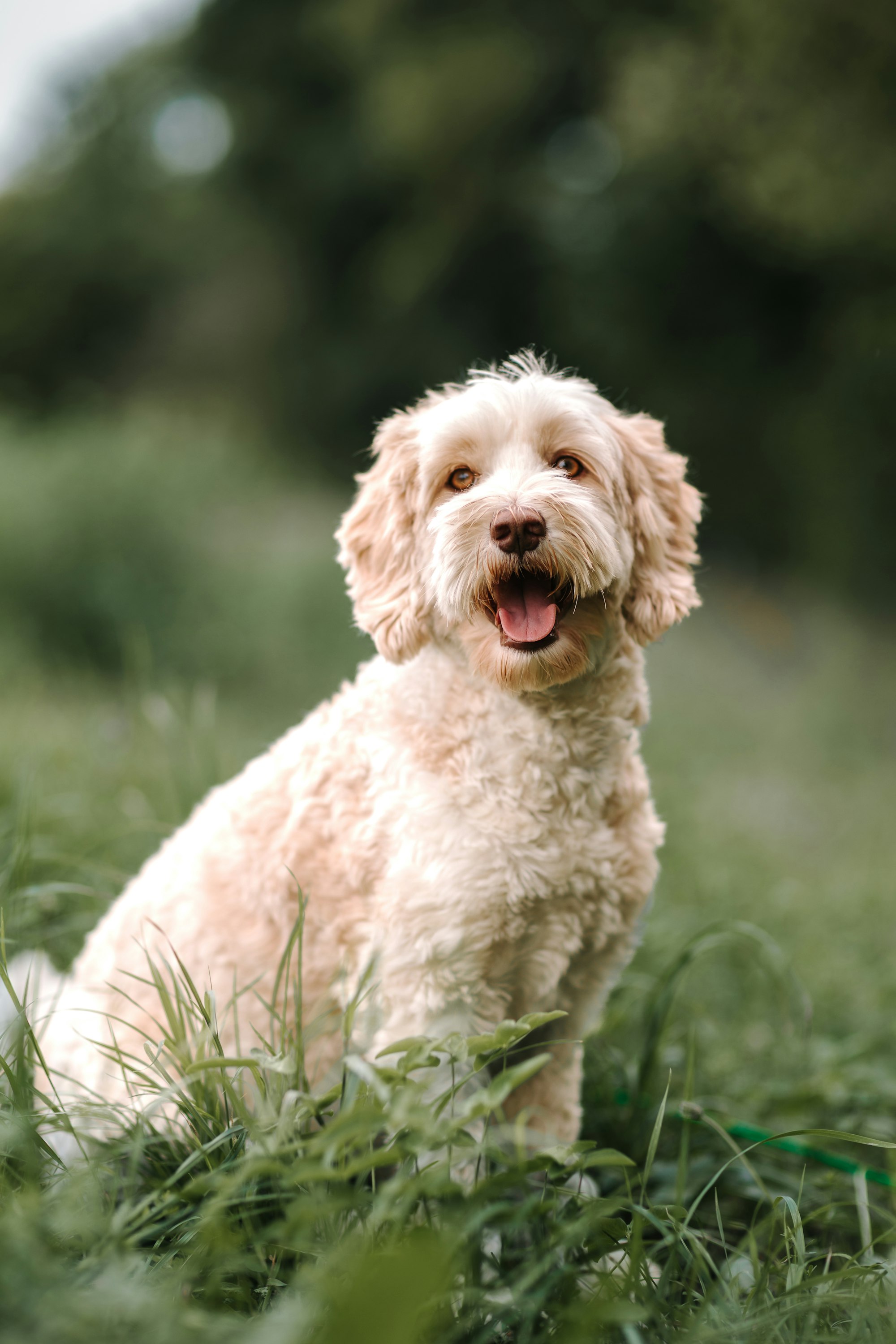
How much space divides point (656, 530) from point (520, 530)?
42 centimetres

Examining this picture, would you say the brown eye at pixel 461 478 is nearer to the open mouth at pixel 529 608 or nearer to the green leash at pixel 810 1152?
the open mouth at pixel 529 608

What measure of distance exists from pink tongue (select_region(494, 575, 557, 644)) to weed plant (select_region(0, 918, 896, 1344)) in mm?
734

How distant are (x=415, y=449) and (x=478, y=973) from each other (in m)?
1.12

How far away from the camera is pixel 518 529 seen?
1882 mm

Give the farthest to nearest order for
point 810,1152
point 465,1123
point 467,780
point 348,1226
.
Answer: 1. point 810,1152
2. point 467,780
3. point 348,1226
4. point 465,1123

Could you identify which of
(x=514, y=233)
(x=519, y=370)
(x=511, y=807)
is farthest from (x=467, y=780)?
(x=514, y=233)

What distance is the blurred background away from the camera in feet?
15.5

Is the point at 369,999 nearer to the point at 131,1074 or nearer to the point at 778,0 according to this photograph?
the point at 131,1074

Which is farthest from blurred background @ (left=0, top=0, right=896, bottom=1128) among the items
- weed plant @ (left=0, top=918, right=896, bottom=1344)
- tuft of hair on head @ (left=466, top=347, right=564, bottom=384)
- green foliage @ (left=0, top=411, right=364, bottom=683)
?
tuft of hair on head @ (left=466, top=347, right=564, bottom=384)

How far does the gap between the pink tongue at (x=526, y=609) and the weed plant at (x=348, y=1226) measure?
0.73 metres

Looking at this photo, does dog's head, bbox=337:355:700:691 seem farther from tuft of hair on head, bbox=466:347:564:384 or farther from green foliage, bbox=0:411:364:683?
green foliage, bbox=0:411:364:683

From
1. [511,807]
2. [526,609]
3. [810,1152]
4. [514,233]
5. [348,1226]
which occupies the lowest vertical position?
[810,1152]

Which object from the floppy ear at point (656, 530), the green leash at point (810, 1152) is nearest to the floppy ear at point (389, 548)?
the floppy ear at point (656, 530)

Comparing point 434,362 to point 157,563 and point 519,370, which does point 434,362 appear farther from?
point 519,370
